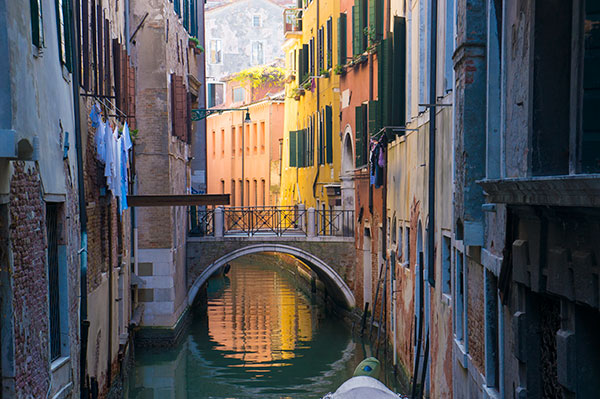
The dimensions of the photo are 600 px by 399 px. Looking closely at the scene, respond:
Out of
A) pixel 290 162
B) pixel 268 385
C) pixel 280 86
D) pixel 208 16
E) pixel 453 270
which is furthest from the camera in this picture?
pixel 208 16

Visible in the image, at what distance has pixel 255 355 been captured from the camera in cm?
1706

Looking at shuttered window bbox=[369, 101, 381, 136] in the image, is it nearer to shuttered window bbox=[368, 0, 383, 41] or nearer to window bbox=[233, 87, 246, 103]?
shuttered window bbox=[368, 0, 383, 41]

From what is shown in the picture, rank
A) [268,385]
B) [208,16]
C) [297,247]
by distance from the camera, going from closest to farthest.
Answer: [268,385] → [297,247] → [208,16]

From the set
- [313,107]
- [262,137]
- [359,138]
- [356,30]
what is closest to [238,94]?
[262,137]

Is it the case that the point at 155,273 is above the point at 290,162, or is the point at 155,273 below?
below

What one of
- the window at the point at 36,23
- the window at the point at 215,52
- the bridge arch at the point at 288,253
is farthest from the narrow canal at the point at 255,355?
the window at the point at 215,52

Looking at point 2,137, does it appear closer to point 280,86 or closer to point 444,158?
point 444,158

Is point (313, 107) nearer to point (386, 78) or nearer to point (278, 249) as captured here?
point (278, 249)

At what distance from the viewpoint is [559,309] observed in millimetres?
4891

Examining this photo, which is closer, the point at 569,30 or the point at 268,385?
the point at 569,30

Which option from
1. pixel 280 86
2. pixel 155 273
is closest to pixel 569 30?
pixel 155 273

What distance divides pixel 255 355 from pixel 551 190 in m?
13.3

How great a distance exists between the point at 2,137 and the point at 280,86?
34119 millimetres

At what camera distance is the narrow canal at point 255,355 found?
14594mm
